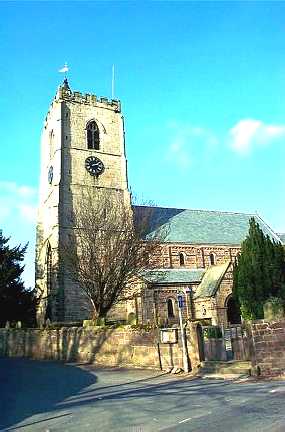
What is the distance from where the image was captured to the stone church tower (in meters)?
32.3

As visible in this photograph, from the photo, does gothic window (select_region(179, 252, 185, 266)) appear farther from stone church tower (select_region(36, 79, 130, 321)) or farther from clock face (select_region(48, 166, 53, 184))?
clock face (select_region(48, 166, 53, 184))

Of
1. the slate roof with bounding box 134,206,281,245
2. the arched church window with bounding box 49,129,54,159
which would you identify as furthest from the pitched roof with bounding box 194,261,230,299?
the arched church window with bounding box 49,129,54,159

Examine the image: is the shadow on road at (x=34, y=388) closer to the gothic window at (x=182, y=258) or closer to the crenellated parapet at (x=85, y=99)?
the gothic window at (x=182, y=258)

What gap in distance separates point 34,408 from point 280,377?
6.76 meters

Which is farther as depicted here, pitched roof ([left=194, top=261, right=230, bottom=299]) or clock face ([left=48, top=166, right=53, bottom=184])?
clock face ([left=48, top=166, right=53, bottom=184])

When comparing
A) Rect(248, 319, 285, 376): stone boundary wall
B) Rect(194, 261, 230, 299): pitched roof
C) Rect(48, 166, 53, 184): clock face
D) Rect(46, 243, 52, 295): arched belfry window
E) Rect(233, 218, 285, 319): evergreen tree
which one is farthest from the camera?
Rect(48, 166, 53, 184): clock face

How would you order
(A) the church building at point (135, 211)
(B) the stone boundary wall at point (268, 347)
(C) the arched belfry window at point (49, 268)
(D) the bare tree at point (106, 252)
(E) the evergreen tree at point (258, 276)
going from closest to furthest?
(B) the stone boundary wall at point (268, 347)
(D) the bare tree at point (106, 252)
(E) the evergreen tree at point (258, 276)
(A) the church building at point (135, 211)
(C) the arched belfry window at point (49, 268)

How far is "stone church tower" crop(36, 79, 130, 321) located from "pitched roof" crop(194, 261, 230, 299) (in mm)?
9644

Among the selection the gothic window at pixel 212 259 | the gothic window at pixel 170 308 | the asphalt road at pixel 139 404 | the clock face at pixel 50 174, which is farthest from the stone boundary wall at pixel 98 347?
the gothic window at pixel 212 259

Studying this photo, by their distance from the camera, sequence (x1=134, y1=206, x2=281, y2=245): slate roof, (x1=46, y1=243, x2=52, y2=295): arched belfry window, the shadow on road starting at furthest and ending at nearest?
1. (x1=134, y1=206, x2=281, y2=245): slate roof
2. (x1=46, y1=243, x2=52, y2=295): arched belfry window
3. the shadow on road

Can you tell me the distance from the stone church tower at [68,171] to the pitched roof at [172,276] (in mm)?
5856

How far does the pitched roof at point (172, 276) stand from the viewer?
3328 cm

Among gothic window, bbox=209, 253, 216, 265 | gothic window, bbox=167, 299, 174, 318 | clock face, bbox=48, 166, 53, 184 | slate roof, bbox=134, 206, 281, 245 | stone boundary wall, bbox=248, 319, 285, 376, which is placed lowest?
stone boundary wall, bbox=248, 319, 285, 376

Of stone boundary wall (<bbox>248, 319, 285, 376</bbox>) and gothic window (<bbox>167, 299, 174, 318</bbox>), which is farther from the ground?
gothic window (<bbox>167, 299, 174, 318</bbox>)
